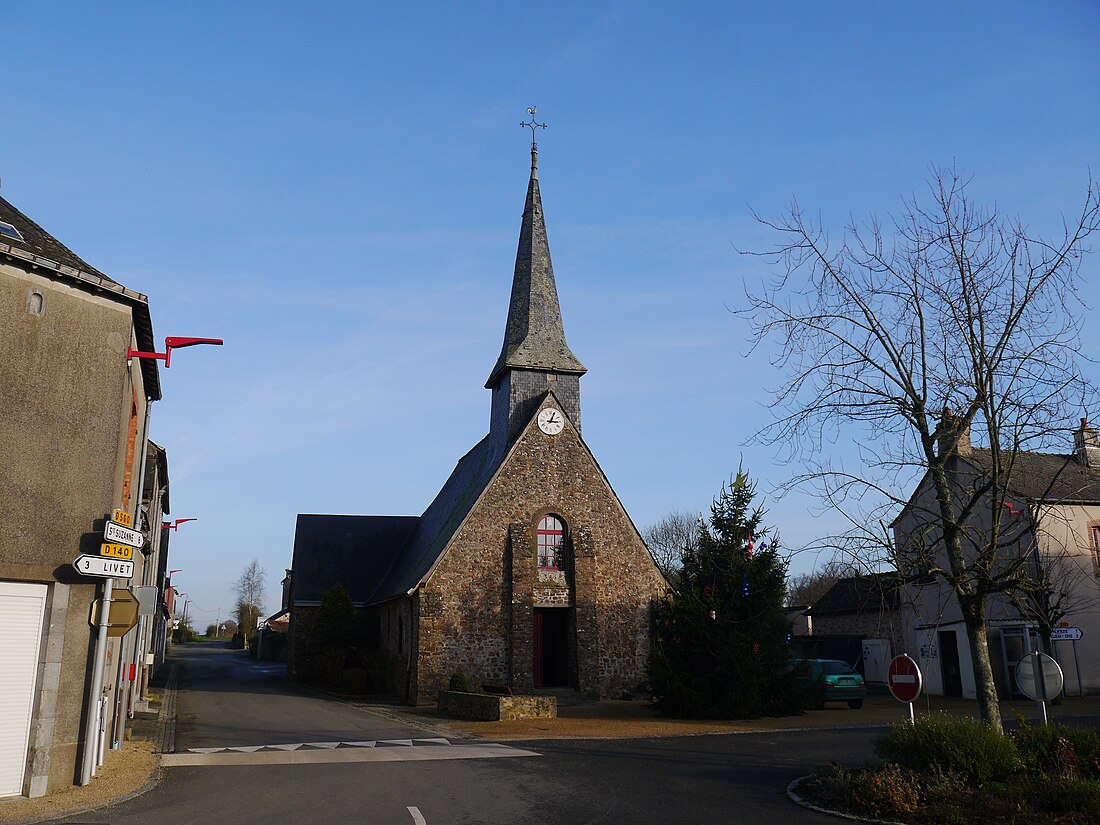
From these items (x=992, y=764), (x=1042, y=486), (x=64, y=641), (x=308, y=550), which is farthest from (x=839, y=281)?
(x=308, y=550)

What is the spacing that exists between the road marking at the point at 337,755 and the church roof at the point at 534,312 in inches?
629

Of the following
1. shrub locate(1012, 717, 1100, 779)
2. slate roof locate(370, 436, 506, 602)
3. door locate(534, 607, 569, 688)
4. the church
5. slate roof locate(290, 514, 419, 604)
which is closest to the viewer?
shrub locate(1012, 717, 1100, 779)

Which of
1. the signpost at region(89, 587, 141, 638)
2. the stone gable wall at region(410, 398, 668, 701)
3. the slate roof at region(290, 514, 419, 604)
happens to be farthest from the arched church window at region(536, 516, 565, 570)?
the signpost at region(89, 587, 141, 638)

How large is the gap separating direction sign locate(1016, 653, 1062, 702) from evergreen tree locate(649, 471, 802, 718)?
889cm

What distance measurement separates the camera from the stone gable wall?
2522 centimetres

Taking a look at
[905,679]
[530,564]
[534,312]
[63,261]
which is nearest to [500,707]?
[530,564]

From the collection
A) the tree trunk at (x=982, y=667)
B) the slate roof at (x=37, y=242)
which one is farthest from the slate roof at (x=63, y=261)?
the tree trunk at (x=982, y=667)

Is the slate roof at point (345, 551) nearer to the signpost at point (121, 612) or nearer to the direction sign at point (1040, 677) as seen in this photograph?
the signpost at point (121, 612)

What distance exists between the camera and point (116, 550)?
10492mm

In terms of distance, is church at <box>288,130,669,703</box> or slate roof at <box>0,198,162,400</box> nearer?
slate roof at <box>0,198,162,400</box>

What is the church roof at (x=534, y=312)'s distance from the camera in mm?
28844

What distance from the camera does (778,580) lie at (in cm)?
2089

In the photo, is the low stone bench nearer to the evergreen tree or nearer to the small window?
the evergreen tree

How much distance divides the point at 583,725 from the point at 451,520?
11.8 metres
